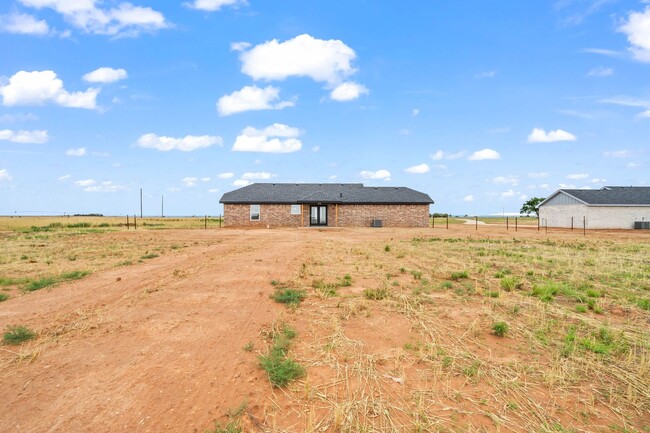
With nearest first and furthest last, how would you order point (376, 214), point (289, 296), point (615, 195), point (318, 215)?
point (289, 296) → point (615, 195) → point (376, 214) → point (318, 215)

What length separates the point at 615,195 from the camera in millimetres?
41125

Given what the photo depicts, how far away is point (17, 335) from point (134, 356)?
2231mm

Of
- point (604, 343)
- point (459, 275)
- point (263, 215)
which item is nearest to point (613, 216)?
point (263, 215)

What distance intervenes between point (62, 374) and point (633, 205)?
163 ft

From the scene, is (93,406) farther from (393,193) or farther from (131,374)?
(393,193)

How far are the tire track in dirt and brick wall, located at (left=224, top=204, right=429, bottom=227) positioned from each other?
1253 inches

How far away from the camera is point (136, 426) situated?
Result: 3.68m

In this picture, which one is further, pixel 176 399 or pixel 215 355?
pixel 215 355

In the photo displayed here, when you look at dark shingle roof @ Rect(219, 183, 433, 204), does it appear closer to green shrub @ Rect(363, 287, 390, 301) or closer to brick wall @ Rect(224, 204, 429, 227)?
brick wall @ Rect(224, 204, 429, 227)

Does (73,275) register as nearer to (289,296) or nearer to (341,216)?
(289,296)

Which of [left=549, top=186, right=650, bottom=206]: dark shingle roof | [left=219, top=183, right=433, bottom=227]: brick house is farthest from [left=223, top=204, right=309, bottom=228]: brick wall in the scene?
[left=549, top=186, right=650, bottom=206]: dark shingle roof

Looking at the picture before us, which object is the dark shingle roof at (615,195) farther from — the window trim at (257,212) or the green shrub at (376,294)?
the green shrub at (376,294)

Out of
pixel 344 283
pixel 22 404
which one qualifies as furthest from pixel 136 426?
pixel 344 283

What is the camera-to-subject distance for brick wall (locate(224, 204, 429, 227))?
136ft
